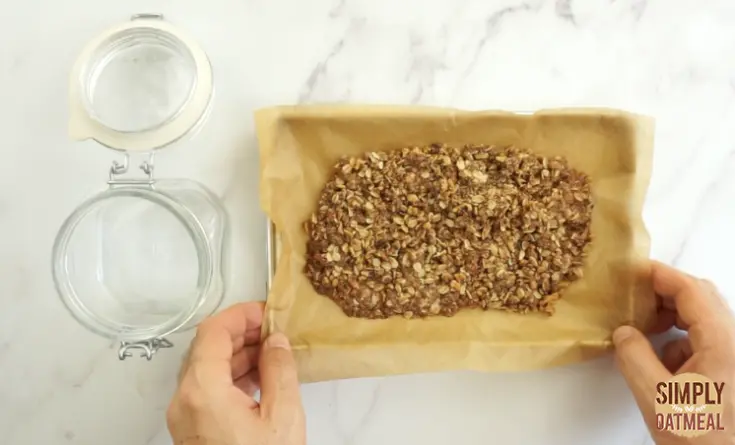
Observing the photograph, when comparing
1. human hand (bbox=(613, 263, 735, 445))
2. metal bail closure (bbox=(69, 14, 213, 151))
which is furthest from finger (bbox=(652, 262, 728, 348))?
metal bail closure (bbox=(69, 14, 213, 151))

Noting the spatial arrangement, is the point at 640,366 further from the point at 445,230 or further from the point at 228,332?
the point at 228,332

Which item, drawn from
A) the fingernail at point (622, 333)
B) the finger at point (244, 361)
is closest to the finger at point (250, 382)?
the finger at point (244, 361)

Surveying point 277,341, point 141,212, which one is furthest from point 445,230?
point 141,212

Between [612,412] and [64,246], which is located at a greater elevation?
[64,246]

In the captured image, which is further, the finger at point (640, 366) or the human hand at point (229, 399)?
the finger at point (640, 366)

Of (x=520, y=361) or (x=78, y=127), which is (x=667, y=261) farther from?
(x=78, y=127)

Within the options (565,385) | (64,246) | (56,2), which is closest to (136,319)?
(64,246)

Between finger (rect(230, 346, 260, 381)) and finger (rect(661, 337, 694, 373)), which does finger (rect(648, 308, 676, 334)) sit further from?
finger (rect(230, 346, 260, 381))

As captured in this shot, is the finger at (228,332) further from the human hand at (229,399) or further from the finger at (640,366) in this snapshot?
the finger at (640,366)
